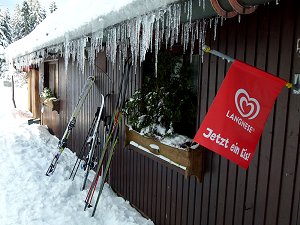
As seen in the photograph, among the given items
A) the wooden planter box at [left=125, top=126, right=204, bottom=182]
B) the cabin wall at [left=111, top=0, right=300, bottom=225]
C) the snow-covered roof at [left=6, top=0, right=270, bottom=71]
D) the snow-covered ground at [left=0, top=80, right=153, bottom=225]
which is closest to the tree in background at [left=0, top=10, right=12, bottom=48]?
the snow-covered ground at [left=0, top=80, right=153, bottom=225]

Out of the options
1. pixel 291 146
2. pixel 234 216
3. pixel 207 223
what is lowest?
pixel 207 223

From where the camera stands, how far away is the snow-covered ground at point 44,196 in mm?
3604

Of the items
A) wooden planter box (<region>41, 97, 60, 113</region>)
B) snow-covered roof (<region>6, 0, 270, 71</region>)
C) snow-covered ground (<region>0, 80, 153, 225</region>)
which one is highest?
snow-covered roof (<region>6, 0, 270, 71</region>)

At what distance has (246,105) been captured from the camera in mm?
2025

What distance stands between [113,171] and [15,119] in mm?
7587

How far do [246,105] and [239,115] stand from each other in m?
0.08

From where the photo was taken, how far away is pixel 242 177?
2.39m

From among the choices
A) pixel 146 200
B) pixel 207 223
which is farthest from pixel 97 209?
pixel 207 223

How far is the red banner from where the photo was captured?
76.9 inches

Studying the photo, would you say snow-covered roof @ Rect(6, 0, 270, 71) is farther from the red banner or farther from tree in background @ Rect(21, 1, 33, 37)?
tree in background @ Rect(21, 1, 33, 37)

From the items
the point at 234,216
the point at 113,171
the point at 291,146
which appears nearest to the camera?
the point at 291,146

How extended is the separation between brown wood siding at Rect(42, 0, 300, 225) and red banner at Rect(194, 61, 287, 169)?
0.21 metres

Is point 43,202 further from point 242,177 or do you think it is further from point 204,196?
point 242,177

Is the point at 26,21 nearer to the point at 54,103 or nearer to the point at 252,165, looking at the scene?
the point at 54,103
